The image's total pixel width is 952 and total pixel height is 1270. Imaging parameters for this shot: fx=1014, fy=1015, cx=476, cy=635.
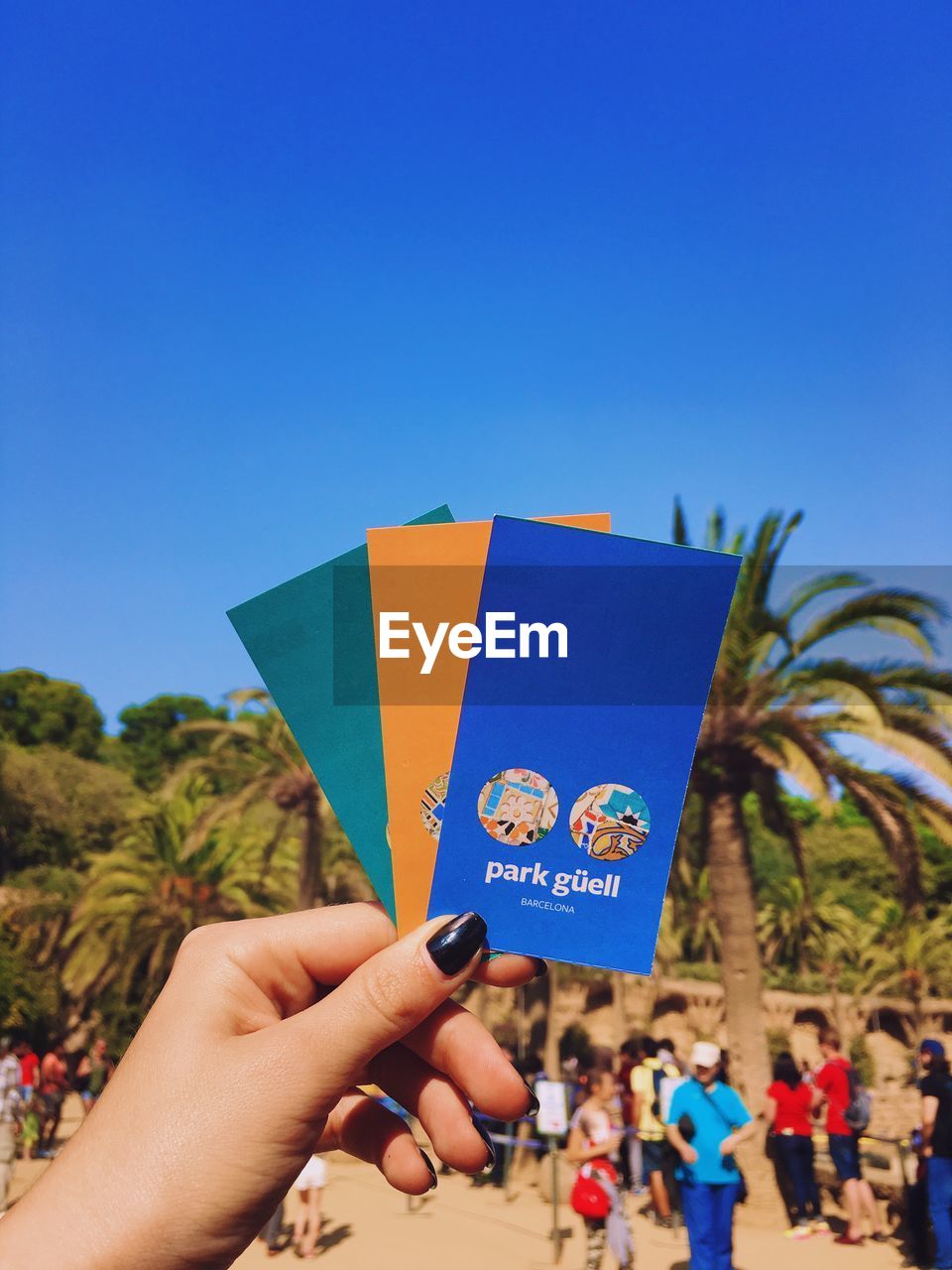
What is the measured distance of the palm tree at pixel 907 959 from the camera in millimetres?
26750

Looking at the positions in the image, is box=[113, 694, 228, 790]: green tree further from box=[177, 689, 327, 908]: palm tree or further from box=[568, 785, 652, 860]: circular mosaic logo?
box=[568, 785, 652, 860]: circular mosaic logo

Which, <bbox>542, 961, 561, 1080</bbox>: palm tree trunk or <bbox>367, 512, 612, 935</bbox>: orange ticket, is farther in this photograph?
<bbox>542, 961, 561, 1080</bbox>: palm tree trunk

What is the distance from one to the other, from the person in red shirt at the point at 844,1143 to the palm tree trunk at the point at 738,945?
7.47 ft

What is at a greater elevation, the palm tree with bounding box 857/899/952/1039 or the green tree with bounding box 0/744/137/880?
the green tree with bounding box 0/744/137/880

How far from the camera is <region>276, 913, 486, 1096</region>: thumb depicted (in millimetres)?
1804

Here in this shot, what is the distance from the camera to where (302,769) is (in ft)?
50.5

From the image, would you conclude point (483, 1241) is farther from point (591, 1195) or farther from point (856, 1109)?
point (856, 1109)

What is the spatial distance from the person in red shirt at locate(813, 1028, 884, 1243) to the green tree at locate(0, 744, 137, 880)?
87.0 ft

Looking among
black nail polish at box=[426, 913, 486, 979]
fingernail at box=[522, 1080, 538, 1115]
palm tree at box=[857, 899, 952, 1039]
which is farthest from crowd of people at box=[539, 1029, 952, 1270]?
palm tree at box=[857, 899, 952, 1039]

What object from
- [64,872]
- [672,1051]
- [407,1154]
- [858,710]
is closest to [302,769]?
[672,1051]

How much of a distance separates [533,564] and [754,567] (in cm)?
954

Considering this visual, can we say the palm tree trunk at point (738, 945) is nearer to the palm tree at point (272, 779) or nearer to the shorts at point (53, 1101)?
the palm tree at point (272, 779)

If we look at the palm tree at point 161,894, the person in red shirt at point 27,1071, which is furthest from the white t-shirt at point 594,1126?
the palm tree at point 161,894

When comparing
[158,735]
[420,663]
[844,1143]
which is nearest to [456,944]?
[420,663]
